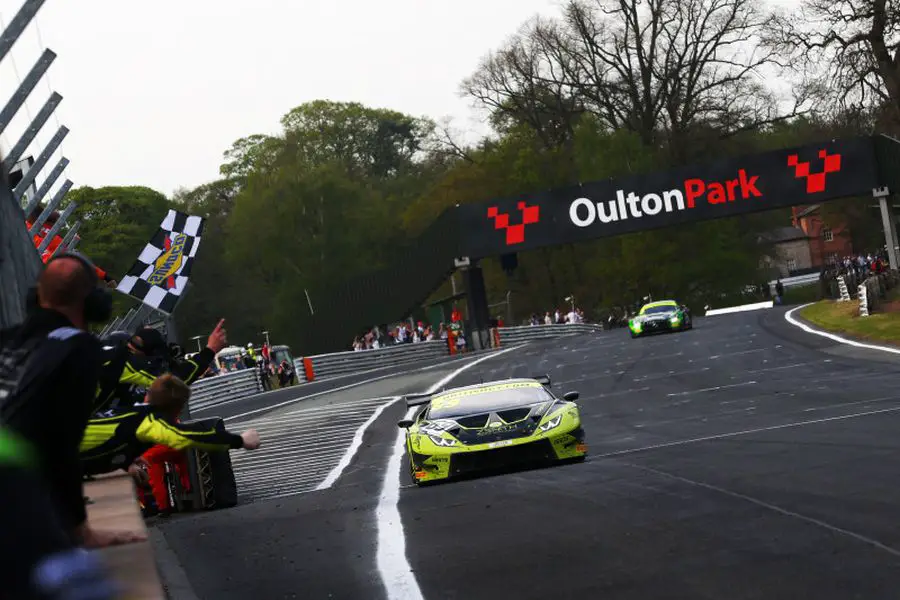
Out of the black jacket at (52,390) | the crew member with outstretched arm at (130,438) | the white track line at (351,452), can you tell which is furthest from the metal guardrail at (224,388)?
the black jacket at (52,390)

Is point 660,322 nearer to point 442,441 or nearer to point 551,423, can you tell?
point 551,423

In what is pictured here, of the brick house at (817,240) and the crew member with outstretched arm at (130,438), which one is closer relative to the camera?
the crew member with outstretched arm at (130,438)

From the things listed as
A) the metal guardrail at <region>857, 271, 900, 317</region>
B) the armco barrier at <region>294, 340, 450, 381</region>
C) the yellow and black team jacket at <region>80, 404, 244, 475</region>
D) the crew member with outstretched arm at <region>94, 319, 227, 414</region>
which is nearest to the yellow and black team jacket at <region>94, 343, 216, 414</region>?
the crew member with outstretched arm at <region>94, 319, 227, 414</region>

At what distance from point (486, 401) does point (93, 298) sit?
11.8 meters

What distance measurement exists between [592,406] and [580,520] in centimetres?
1531

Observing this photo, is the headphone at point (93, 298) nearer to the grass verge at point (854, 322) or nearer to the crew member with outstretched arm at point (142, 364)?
the crew member with outstretched arm at point (142, 364)

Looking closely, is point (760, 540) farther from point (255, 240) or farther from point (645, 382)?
point (255, 240)

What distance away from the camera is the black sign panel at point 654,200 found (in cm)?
5641

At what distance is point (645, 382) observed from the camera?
30031 mm

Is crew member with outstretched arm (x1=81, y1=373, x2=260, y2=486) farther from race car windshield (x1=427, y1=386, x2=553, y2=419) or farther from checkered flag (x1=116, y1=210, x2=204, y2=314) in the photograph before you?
checkered flag (x1=116, y1=210, x2=204, y2=314)

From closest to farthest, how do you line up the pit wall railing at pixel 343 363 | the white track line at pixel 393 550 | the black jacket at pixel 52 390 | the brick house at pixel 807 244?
the black jacket at pixel 52 390 < the white track line at pixel 393 550 < the pit wall railing at pixel 343 363 < the brick house at pixel 807 244

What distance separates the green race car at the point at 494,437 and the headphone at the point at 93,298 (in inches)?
416

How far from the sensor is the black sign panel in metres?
56.4

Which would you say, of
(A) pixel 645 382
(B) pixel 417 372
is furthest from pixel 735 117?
(A) pixel 645 382
